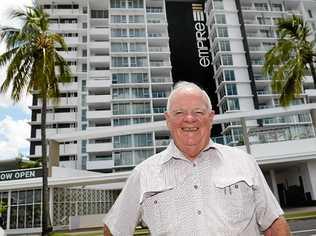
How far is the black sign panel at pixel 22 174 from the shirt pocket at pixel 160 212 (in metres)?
25.9

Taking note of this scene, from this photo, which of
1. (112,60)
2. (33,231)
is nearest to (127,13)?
(112,60)

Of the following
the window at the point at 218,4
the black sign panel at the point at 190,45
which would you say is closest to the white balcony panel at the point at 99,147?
the black sign panel at the point at 190,45

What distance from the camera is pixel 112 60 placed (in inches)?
2168

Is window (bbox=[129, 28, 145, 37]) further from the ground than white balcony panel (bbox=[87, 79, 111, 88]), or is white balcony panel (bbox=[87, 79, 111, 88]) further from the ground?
window (bbox=[129, 28, 145, 37])

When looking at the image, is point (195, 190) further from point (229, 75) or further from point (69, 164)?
point (229, 75)

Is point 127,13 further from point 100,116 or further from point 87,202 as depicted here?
point 87,202

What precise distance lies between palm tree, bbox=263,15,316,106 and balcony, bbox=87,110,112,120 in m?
36.6

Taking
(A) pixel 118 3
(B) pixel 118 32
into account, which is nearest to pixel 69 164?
(B) pixel 118 32

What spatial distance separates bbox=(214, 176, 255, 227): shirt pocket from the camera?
1993 millimetres

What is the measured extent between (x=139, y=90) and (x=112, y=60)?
6893 millimetres

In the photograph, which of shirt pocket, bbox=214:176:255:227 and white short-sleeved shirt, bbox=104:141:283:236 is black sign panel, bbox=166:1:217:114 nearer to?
white short-sleeved shirt, bbox=104:141:283:236

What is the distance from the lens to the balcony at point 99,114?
51041 millimetres

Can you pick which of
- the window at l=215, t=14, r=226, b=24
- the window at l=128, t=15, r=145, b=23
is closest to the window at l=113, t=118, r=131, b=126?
the window at l=128, t=15, r=145, b=23

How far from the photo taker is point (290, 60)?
16.5 metres
